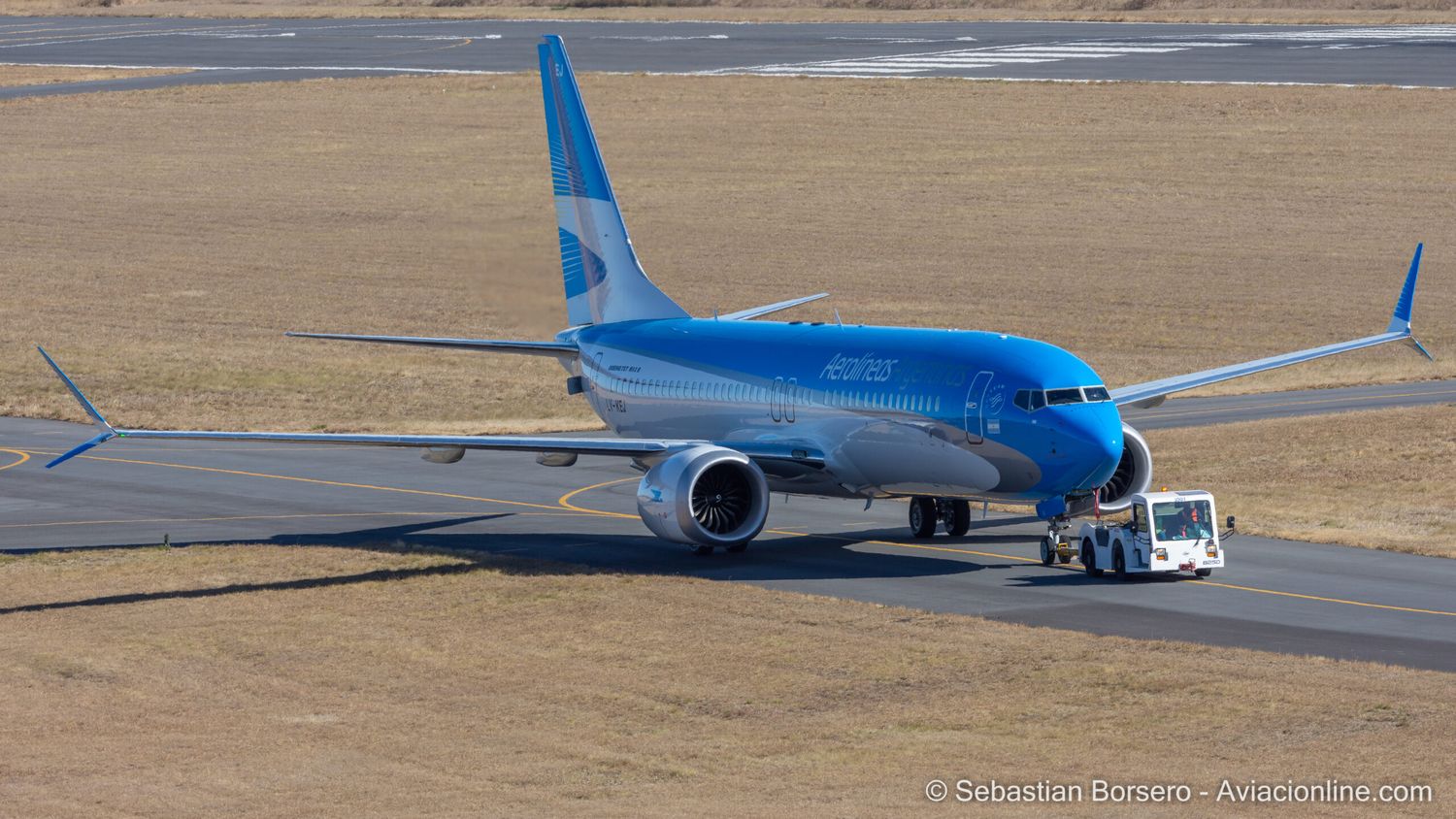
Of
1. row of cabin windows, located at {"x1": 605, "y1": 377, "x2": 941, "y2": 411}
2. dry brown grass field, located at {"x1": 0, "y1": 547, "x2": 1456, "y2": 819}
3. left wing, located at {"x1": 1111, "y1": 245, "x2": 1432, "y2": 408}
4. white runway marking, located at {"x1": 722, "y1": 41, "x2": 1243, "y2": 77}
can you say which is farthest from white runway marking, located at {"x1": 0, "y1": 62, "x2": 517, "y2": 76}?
dry brown grass field, located at {"x1": 0, "y1": 547, "x2": 1456, "y2": 819}

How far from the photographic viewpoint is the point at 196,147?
447 ft

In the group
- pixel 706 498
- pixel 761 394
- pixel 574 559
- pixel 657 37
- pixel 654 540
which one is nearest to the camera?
pixel 706 498

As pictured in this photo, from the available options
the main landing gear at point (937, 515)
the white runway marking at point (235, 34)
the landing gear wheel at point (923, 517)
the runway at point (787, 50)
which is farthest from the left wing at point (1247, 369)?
the white runway marking at point (235, 34)

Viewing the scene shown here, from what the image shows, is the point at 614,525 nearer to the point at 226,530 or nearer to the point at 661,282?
the point at 226,530

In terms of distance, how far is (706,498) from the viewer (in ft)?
148

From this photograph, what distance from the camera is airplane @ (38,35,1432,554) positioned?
41.8m

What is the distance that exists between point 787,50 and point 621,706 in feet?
447

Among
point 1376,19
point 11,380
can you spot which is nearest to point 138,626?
point 11,380

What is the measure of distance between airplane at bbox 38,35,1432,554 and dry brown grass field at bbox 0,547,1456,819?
3.54m

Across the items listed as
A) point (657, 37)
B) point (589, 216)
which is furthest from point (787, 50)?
point (589, 216)

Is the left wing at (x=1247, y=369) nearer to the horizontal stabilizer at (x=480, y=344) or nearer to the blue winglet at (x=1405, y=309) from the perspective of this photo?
the blue winglet at (x=1405, y=309)

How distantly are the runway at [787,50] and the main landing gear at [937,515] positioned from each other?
9423 cm

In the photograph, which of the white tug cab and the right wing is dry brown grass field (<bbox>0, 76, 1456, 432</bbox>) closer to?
the right wing

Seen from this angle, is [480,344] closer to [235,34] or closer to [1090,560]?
[1090,560]
